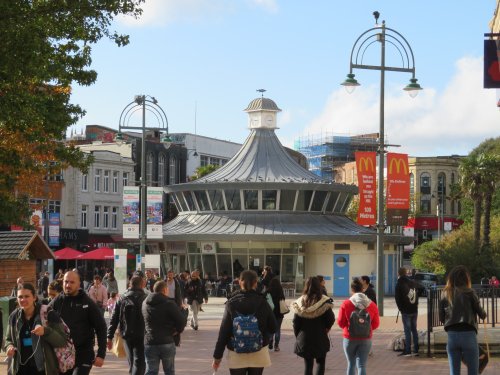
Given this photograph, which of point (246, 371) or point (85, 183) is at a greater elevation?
point (85, 183)

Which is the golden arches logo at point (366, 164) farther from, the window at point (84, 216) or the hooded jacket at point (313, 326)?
the window at point (84, 216)

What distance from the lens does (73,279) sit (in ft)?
39.2

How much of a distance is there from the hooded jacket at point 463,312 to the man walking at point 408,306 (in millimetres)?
7664

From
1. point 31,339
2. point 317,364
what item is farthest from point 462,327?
point 31,339

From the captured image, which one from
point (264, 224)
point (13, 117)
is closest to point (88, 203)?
point (264, 224)

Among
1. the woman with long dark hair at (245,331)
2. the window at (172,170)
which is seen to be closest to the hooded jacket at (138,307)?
the woman with long dark hair at (245,331)

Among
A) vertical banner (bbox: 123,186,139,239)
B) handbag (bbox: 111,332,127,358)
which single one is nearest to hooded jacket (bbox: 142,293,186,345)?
handbag (bbox: 111,332,127,358)

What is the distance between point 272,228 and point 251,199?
316 centimetres

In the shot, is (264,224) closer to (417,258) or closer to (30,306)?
(417,258)

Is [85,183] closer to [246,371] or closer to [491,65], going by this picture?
[491,65]

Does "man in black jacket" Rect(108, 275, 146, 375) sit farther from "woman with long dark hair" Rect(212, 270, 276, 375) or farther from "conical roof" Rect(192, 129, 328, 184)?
"conical roof" Rect(192, 129, 328, 184)

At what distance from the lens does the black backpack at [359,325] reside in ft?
46.5

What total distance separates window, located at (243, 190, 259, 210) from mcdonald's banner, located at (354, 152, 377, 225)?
2202cm

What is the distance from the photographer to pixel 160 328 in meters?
13.9
